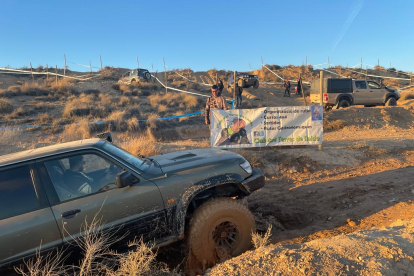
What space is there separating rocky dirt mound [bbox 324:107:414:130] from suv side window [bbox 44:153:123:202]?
39.8ft

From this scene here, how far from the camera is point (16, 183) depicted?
2.79 m

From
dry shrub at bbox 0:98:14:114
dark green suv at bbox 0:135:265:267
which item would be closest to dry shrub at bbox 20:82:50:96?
dry shrub at bbox 0:98:14:114

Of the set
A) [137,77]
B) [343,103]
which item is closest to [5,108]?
[137,77]

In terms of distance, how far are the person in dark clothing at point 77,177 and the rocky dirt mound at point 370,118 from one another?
483 inches

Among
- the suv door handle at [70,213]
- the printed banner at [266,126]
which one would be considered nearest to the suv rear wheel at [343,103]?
the printed banner at [266,126]

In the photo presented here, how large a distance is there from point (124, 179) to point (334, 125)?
12090 mm

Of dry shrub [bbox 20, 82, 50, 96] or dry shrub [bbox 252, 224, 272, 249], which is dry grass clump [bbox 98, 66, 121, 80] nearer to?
dry shrub [bbox 20, 82, 50, 96]

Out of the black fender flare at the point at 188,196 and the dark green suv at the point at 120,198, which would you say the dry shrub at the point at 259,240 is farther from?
the black fender flare at the point at 188,196

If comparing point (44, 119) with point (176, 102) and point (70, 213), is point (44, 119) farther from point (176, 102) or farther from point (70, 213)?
point (70, 213)

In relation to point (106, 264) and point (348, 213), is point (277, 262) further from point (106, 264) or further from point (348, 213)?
point (348, 213)

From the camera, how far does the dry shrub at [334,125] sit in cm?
1295

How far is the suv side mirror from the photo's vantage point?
2844mm

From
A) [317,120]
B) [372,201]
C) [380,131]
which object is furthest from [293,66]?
[372,201]

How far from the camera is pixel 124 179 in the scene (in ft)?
9.39
